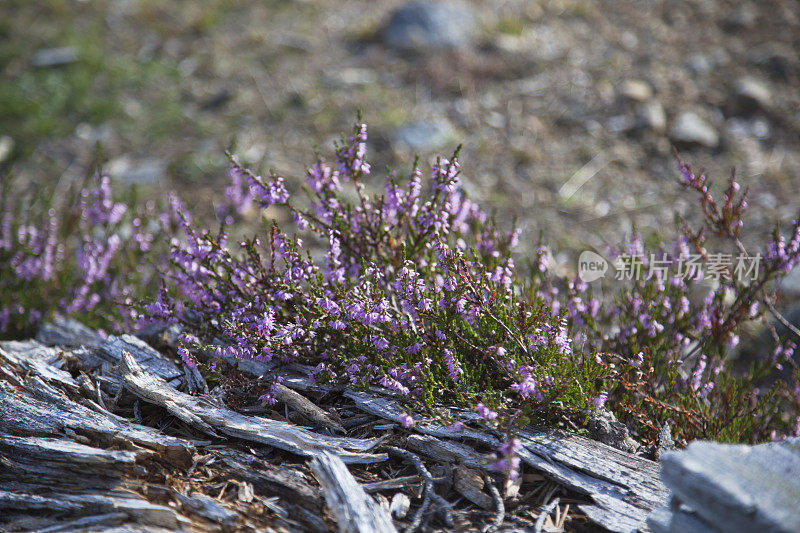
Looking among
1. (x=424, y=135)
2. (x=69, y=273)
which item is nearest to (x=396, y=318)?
(x=69, y=273)

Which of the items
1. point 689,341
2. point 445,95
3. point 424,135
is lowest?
point 689,341

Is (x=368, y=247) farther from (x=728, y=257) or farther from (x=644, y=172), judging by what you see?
(x=644, y=172)

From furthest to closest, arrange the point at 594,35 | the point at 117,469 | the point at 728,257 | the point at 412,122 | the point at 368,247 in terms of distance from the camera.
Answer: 1. the point at 594,35
2. the point at 412,122
3. the point at 728,257
4. the point at 368,247
5. the point at 117,469

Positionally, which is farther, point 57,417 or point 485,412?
point 57,417

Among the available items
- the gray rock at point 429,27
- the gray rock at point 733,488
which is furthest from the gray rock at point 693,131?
the gray rock at point 733,488

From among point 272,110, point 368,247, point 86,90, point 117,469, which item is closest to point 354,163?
point 368,247

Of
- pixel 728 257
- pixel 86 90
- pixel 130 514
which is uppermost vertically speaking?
pixel 86 90

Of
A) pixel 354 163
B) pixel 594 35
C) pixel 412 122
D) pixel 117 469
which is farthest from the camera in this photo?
pixel 594 35

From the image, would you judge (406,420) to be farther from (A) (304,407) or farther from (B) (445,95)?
(B) (445,95)

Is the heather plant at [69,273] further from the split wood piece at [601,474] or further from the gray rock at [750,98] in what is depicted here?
the gray rock at [750,98]
